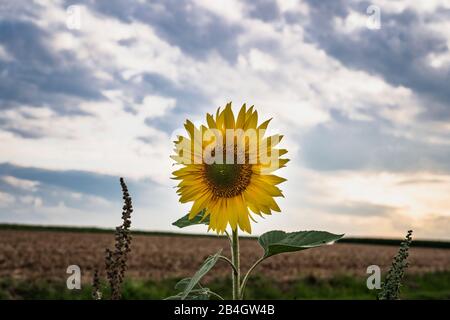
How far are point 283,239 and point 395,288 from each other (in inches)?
20.0

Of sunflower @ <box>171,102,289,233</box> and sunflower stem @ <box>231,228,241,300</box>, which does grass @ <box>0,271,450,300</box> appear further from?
sunflower stem @ <box>231,228,241,300</box>

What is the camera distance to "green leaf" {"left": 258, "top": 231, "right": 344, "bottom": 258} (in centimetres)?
177

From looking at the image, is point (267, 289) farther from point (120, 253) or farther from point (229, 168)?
point (229, 168)

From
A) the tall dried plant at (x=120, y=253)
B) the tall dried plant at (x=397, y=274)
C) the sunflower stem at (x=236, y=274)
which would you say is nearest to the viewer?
the sunflower stem at (x=236, y=274)

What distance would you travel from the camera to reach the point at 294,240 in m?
1.91

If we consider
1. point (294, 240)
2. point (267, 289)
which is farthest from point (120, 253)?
point (267, 289)

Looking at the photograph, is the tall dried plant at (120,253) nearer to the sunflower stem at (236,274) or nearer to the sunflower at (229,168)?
the sunflower at (229,168)

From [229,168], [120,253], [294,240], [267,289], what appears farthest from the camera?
[267,289]

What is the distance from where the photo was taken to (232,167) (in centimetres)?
210

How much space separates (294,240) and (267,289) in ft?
55.1

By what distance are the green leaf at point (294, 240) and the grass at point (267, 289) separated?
12.6 meters

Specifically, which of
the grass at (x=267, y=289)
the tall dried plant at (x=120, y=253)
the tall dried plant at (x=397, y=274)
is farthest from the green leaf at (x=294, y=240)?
the grass at (x=267, y=289)

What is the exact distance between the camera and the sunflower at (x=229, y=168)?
6.44ft

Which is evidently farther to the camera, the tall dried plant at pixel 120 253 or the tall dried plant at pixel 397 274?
the tall dried plant at pixel 120 253
